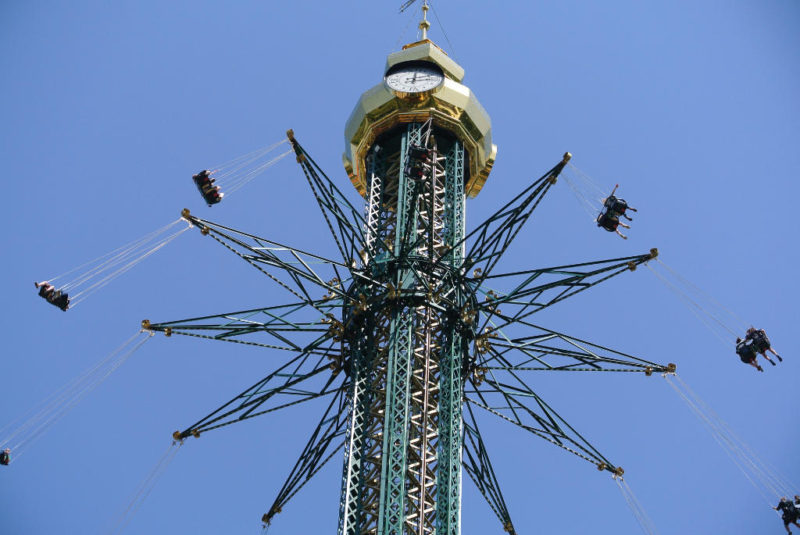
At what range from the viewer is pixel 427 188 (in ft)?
114

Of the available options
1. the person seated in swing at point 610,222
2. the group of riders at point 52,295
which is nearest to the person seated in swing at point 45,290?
the group of riders at point 52,295

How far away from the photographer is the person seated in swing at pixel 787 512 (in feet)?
92.5

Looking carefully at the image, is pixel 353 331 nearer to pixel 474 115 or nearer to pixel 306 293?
pixel 306 293

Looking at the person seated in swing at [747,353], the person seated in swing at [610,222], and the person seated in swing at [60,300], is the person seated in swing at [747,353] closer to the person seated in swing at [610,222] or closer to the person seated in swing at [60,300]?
the person seated in swing at [610,222]

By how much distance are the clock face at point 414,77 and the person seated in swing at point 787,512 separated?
16.8m

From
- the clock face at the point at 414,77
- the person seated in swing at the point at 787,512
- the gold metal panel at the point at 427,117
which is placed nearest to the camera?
the person seated in swing at the point at 787,512

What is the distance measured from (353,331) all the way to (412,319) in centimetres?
179

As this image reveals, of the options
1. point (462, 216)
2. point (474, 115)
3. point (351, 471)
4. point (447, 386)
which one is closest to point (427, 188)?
point (462, 216)

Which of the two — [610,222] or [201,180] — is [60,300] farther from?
[610,222]

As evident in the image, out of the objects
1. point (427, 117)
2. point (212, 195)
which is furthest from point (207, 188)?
point (427, 117)

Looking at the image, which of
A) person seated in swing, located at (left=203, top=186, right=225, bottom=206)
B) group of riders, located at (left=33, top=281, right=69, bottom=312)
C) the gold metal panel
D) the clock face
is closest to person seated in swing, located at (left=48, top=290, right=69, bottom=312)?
group of riders, located at (left=33, top=281, right=69, bottom=312)

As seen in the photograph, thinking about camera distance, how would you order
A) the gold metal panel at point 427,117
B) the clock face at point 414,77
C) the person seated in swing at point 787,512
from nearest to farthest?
1. the person seated in swing at point 787,512
2. the gold metal panel at point 427,117
3. the clock face at point 414,77

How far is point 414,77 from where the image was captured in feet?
124

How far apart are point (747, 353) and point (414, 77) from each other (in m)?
14.4
